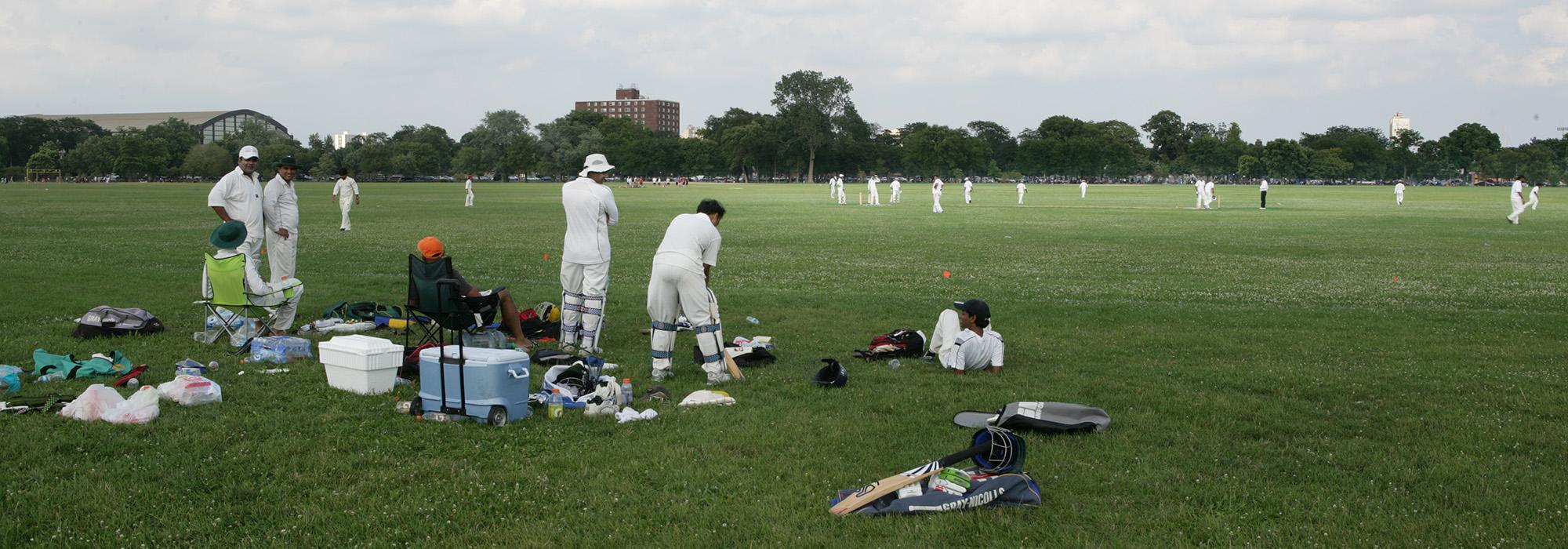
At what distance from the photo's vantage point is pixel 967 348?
941 cm

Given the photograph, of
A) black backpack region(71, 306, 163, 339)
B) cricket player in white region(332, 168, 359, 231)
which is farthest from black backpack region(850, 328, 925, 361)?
cricket player in white region(332, 168, 359, 231)

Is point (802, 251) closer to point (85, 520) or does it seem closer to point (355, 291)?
point (355, 291)

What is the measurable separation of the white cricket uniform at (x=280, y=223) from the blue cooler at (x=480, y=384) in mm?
5543

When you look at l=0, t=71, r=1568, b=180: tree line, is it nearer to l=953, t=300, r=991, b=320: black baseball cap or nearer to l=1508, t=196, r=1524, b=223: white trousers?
l=1508, t=196, r=1524, b=223: white trousers

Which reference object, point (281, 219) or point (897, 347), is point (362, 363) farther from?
point (281, 219)

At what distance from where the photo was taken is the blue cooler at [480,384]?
290 inches

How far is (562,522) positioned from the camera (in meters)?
5.51

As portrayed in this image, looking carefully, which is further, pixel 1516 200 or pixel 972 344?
pixel 1516 200

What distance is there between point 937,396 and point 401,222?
31869 millimetres

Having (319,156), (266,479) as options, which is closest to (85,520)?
(266,479)

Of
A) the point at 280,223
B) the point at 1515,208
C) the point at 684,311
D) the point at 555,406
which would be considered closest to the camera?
the point at 555,406

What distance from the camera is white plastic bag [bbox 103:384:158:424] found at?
7.18 meters

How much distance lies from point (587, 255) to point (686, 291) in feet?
5.94

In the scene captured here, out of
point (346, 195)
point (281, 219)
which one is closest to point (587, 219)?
point (281, 219)
